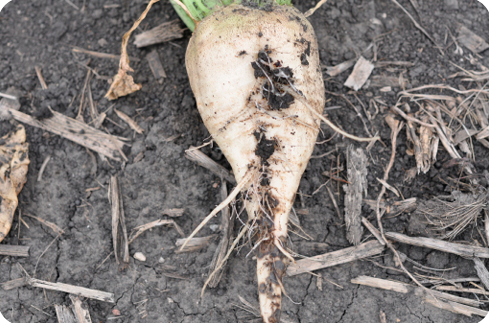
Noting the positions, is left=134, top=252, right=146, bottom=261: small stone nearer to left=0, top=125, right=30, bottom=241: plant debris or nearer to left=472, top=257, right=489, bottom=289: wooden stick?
left=0, top=125, right=30, bottom=241: plant debris

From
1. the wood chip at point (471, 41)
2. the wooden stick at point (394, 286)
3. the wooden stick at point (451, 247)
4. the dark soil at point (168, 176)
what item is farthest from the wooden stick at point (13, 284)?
the wood chip at point (471, 41)

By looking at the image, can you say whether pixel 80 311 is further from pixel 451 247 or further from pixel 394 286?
pixel 451 247

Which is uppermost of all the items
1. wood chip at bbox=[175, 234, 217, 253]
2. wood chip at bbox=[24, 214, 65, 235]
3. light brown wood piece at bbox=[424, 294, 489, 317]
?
wood chip at bbox=[24, 214, 65, 235]

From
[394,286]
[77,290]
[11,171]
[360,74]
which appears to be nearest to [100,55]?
[11,171]

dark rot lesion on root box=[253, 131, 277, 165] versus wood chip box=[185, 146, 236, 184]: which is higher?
dark rot lesion on root box=[253, 131, 277, 165]

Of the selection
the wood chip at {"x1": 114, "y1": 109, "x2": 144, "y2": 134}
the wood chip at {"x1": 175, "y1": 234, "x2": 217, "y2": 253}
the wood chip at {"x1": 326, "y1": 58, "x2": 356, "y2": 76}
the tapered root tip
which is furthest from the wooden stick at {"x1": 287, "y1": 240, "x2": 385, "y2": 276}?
the wood chip at {"x1": 114, "y1": 109, "x2": 144, "y2": 134}

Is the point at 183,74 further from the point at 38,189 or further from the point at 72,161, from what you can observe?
the point at 38,189
